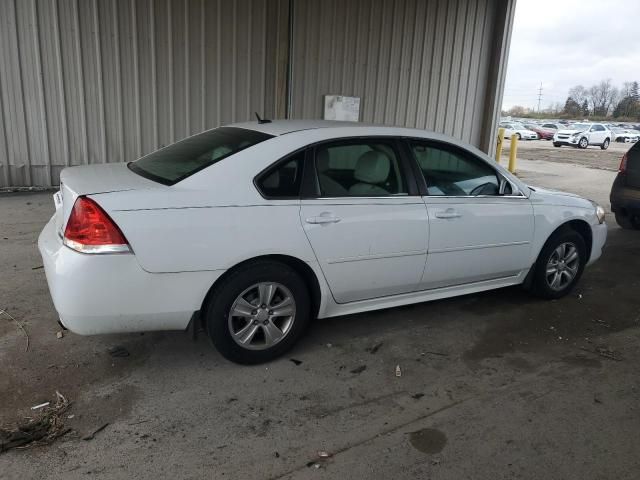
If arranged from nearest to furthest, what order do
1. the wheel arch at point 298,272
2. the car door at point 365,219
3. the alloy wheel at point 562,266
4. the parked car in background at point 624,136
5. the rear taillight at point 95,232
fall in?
1. the rear taillight at point 95,232
2. the wheel arch at point 298,272
3. the car door at point 365,219
4. the alloy wheel at point 562,266
5. the parked car in background at point 624,136

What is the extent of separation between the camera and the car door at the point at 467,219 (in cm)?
399

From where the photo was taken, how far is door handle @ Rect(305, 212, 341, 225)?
11.3 ft

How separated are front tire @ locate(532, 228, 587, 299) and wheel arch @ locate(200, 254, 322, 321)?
220cm

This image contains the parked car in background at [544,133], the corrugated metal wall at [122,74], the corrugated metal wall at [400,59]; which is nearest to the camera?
the corrugated metal wall at [122,74]

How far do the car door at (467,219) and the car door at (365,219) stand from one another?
151 mm

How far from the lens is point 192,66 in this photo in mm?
→ 9070

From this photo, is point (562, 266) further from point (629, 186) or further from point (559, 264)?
point (629, 186)

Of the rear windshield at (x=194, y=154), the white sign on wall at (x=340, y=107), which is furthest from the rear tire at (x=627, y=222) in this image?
the rear windshield at (x=194, y=154)

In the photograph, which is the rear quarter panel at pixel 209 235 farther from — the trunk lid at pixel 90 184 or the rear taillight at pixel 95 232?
the trunk lid at pixel 90 184

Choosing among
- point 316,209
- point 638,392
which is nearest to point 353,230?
point 316,209

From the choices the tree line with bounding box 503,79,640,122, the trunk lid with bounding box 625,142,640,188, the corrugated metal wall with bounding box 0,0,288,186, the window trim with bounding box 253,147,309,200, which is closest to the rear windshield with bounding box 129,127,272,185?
the window trim with bounding box 253,147,309,200

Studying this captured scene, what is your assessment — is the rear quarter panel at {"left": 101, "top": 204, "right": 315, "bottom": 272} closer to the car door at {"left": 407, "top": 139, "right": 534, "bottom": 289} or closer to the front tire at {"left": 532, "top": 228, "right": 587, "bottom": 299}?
the car door at {"left": 407, "top": 139, "right": 534, "bottom": 289}

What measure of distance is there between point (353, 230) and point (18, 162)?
22.9 feet

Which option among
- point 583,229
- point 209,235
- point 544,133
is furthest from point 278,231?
point 544,133
